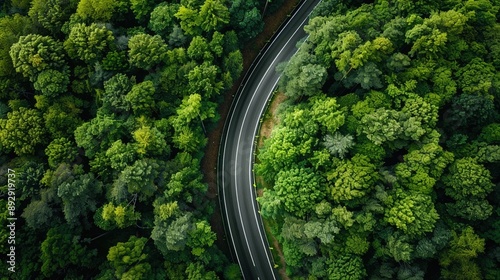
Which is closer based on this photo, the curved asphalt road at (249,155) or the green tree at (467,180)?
the green tree at (467,180)

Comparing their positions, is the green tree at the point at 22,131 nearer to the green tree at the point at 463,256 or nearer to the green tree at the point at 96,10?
the green tree at the point at 96,10

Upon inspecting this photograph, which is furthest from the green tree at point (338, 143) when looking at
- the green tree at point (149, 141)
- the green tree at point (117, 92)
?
the green tree at point (117, 92)

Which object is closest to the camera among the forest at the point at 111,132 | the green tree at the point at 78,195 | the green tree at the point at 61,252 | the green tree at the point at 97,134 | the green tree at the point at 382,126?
the green tree at the point at 61,252

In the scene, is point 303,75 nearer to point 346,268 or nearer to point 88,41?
point 346,268

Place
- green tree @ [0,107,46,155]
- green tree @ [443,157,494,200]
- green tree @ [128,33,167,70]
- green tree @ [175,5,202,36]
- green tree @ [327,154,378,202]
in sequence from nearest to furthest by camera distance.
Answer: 1. green tree @ [443,157,494,200]
2. green tree @ [327,154,378,202]
3. green tree @ [0,107,46,155]
4. green tree @ [128,33,167,70]
5. green tree @ [175,5,202,36]

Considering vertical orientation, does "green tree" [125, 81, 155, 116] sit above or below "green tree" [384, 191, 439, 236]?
above

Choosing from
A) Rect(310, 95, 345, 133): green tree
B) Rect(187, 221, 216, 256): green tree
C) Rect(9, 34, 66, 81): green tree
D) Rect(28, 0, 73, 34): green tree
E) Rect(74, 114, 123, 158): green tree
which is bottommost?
Rect(187, 221, 216, 256): green tree

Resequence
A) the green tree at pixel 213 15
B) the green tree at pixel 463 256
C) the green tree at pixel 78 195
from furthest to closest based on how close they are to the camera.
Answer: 1. the green tree at pixel 213 15
2. the green tree at pixel 78 195
3. the green tree at pixel 463 256

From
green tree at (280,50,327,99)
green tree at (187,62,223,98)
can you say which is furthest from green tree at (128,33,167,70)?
green tree at (280,50,327,99)

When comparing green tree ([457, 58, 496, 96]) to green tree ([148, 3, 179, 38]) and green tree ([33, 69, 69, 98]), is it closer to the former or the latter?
green tree ([148, 3, 179, 38])
